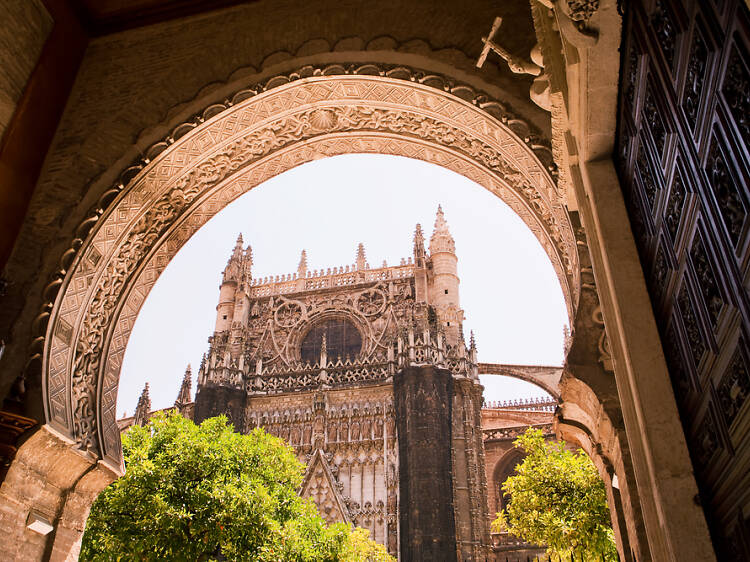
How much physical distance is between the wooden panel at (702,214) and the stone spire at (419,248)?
26283 millimetres

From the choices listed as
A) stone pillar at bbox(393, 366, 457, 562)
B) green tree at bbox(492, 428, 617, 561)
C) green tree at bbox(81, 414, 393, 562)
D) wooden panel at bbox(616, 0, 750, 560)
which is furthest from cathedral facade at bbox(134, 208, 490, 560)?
wooden panel at bbox(616, 0, 750, 560)

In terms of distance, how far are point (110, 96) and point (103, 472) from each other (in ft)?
12.6

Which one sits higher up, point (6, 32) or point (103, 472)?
point (6, 32)

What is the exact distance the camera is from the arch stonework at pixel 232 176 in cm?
561

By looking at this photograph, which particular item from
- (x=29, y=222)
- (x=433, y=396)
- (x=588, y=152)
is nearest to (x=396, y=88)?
(x=588, y=152)

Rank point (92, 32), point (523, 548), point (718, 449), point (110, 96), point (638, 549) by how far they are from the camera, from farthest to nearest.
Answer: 1. point (523, 548)
2. point (92, 32)
3. point (110, 96)
4. point (638, 549)
5. point (718, 449)

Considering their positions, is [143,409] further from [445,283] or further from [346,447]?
[445,283]

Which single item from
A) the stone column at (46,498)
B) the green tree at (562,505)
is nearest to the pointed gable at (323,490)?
the green tree at (562,505)

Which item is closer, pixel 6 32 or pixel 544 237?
pixel 544 237

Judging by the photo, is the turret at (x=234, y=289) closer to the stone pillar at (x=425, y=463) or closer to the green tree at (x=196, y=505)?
the stone pillar at (x=425, y=463)

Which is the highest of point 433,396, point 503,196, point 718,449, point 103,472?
point 433,396

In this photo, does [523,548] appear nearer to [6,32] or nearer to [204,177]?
[204,177]

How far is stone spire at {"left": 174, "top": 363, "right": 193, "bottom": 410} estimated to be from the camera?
2788cm

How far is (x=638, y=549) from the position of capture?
3.78m
